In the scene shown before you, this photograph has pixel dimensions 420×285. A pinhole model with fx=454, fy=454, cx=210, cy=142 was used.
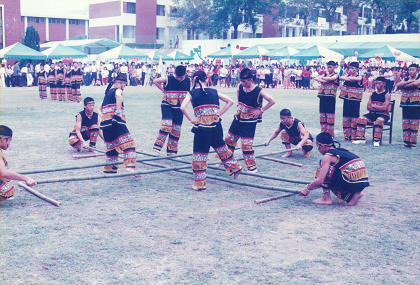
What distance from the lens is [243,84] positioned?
7.02 m

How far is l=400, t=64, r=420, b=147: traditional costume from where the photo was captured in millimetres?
9812

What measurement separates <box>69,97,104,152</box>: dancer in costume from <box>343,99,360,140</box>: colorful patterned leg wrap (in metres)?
5.74

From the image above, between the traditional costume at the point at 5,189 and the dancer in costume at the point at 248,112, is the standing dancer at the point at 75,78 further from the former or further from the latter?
the traditional costume at the point at 5,189

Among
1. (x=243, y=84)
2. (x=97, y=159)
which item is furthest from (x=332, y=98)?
(x=97, y=159)

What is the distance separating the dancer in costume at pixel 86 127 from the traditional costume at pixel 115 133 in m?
1.95

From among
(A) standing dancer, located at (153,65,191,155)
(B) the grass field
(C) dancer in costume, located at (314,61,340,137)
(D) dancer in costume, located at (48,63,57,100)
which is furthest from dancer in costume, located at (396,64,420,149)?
(D) dancer in costume, located at (48,63,57,100)

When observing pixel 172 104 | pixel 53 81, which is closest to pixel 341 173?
pixel 172 104

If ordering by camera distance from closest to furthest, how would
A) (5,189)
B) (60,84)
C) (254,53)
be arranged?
(5,189) → (60,84) → (254,53)

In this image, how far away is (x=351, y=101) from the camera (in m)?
10.7

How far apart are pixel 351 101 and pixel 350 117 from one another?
38 cm

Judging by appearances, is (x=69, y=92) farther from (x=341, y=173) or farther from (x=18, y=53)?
(x=341, y=173)

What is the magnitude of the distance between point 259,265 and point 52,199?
2.94m

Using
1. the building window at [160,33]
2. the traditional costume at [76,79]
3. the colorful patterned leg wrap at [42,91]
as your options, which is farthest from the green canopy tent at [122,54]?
the building window at [160,33]

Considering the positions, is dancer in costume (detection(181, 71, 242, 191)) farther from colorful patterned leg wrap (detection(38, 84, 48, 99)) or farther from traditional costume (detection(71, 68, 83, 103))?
colorful patterned leg wrap (detection(38, 84, 48, 99))
